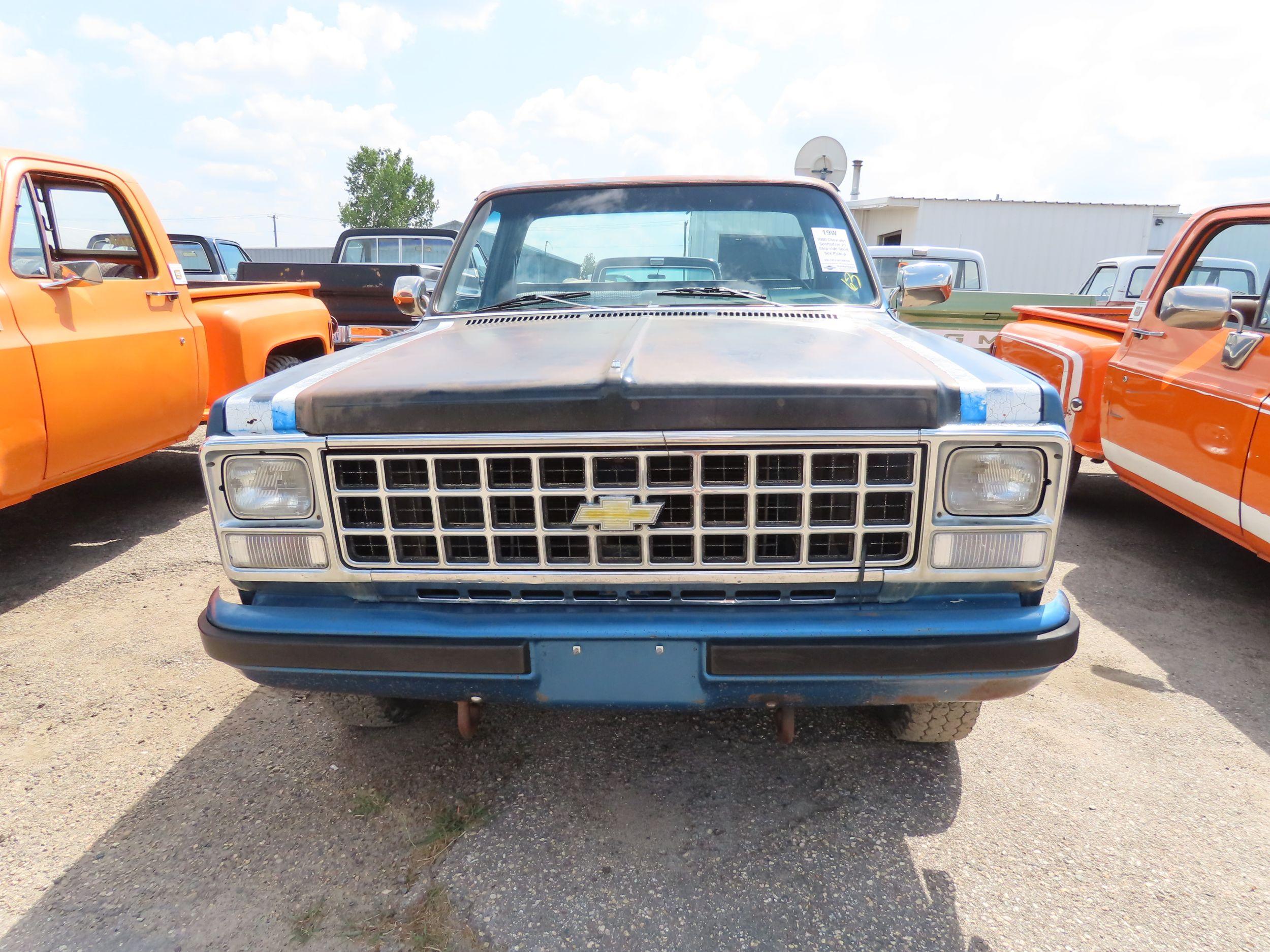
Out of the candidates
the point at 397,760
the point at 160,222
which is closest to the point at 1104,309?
the point at 397,760

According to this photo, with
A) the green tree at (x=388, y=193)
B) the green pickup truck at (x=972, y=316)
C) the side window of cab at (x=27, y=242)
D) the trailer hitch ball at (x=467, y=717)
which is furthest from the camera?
the green tree at (x=388, y=193)

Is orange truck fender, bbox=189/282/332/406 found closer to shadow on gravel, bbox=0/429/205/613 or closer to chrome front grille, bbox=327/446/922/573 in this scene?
shadow on gravel, bbox=0/429/205/613

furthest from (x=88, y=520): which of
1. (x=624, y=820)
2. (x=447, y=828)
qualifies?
(x=624, y=820)

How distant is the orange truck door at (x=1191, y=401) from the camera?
321cm

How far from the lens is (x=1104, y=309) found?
607 cm

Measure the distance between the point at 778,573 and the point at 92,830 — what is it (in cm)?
201

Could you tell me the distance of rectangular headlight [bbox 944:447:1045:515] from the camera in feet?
5.85

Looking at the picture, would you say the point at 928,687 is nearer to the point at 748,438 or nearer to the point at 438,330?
the point at 748,438

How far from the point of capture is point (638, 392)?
173 centimetres

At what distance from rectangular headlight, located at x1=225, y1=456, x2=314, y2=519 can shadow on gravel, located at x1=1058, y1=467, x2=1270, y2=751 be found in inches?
116

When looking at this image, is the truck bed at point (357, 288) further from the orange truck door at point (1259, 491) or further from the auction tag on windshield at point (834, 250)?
the orange truck door at point (1259, 491)

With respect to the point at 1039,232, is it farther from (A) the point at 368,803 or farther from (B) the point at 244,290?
(A) the point at 368,803

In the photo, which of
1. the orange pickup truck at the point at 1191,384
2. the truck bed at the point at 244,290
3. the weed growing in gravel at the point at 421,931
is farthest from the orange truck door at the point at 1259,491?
the truck bed at the point at 244,290

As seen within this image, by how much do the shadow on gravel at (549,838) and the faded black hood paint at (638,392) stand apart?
113 cm
